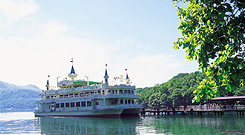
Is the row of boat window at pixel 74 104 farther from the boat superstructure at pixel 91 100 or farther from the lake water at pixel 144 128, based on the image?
the lake water at pixel 144 128

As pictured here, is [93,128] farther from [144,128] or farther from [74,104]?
[74,104]

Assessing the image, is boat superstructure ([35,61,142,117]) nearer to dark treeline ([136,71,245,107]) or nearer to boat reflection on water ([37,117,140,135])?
boat reflection on water ([37,117,140,135])

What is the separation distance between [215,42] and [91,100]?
45713 mm

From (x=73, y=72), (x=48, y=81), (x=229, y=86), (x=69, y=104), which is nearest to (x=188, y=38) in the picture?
(x=229, y=86)

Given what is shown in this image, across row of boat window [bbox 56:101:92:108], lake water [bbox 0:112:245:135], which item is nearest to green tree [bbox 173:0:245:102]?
lake water [bbox 0:112:245:135]

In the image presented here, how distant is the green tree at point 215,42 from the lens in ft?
31.0

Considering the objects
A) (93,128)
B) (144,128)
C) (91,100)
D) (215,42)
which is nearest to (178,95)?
(91,100)

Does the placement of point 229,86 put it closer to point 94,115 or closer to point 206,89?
point 206,89

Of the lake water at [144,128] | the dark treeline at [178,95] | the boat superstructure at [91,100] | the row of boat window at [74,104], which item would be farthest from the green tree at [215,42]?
the dark treeline at [178,95]

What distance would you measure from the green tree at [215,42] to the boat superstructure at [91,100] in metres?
40.2

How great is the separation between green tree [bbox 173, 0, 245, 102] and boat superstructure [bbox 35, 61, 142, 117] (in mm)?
40178

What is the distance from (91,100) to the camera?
54375 millimetres

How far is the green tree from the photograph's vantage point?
31.0 feet

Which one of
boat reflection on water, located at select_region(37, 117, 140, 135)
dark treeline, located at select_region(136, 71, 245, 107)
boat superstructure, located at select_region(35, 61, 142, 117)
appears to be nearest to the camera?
boat reflection on water, located at select_region(37, 117, 140, 135)
